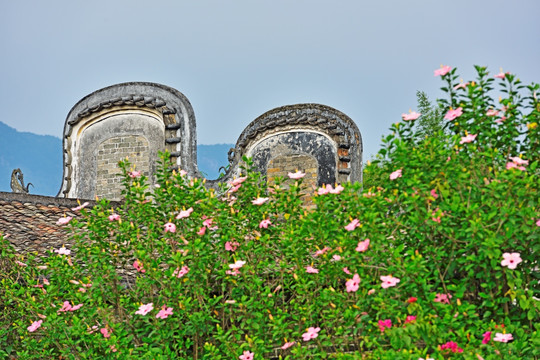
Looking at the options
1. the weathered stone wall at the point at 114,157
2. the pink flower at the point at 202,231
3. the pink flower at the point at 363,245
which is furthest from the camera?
the weathered stone wall at the point at 114,157

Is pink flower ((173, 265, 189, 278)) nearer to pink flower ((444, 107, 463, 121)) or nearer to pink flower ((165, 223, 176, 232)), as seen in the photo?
pink flower ((165, 223, 176, 232))

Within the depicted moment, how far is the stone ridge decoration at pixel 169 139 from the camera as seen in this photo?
1158 cm

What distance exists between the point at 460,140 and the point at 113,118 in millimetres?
8724

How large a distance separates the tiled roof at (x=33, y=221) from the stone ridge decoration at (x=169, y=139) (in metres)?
2.38

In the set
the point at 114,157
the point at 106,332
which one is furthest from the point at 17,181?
the point at 106,332

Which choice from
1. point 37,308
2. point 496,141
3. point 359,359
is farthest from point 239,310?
point 496,141

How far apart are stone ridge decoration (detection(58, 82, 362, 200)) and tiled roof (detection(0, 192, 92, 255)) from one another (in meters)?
2.38

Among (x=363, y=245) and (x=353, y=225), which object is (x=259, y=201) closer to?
(x=353, y=225)

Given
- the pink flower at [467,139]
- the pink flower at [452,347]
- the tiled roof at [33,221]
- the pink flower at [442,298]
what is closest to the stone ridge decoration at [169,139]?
the tiled roof at [33,221]

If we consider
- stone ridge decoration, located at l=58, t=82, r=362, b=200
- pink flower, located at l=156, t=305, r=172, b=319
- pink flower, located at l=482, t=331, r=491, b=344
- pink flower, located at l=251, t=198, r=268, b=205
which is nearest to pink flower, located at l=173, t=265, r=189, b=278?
pink flower, located at l=156, t=305, r=172, b=319

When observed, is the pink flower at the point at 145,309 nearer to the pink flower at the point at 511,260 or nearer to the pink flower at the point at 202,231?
the pink flower at the point at 202,231

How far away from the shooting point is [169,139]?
11.6 metres

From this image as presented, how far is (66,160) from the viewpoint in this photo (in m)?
12.3

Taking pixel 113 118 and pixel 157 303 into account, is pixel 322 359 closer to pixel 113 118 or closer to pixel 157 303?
pixel 157 303
